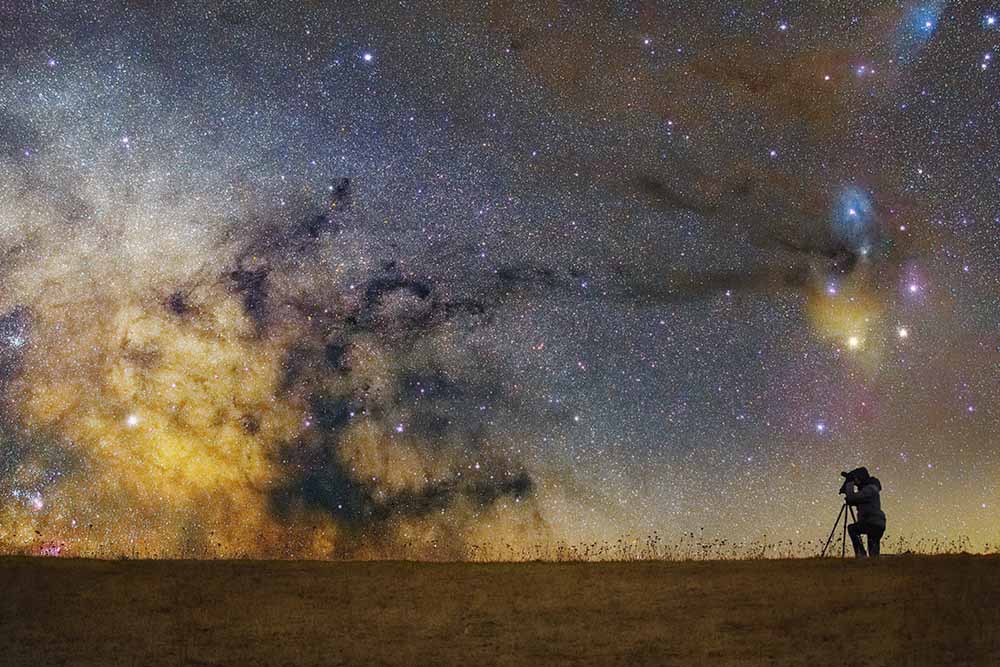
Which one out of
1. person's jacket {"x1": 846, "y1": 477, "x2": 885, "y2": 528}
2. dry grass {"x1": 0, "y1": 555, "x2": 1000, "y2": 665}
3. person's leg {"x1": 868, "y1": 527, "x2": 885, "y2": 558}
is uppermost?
person's jacket {"x1": 846, "y1": 477, "x2": 885, "y2": 528}

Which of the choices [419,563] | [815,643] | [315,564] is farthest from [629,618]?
[315,564]

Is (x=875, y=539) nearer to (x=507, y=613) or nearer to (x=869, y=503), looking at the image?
(x=869, y=503)

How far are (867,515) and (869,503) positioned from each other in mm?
211

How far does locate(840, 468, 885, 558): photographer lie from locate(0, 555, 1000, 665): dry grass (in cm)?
166

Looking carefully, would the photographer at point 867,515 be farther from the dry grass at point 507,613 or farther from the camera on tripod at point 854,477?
the dry grass at point 507,613

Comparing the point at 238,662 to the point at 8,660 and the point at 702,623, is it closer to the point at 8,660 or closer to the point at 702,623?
the point at 8,660

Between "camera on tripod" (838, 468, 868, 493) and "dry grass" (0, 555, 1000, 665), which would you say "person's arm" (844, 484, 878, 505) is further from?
"dry grass" (0, 555, 1000, 665)

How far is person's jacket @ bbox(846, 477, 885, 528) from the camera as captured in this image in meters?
16.0

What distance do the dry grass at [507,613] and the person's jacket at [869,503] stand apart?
5.55 feet

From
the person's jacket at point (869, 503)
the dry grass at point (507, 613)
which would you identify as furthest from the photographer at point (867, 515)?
the dry grass at point (507, 613)

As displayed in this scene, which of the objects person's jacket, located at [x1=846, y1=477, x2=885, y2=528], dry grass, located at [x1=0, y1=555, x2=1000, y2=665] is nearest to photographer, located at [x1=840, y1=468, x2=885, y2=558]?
person's jacket, located at [x1=846, y1=477, x2=885, y2=528]

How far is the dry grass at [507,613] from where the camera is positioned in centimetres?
1284

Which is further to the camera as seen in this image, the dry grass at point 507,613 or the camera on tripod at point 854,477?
the camera on tripod at point 854,477

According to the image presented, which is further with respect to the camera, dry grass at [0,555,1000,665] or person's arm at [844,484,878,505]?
person's arm at [844,484,878,505]
